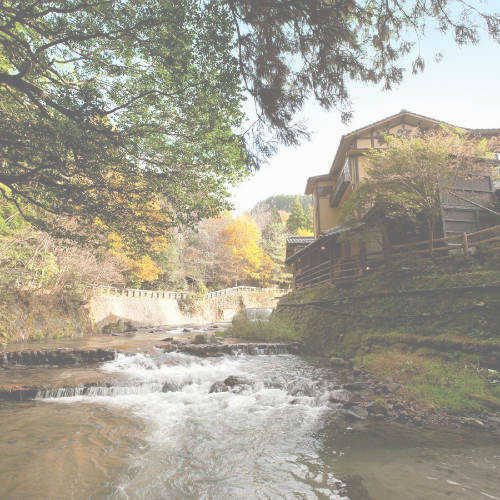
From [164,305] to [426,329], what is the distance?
22.6m

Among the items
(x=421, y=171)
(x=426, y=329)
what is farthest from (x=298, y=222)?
(x=426, y=329)

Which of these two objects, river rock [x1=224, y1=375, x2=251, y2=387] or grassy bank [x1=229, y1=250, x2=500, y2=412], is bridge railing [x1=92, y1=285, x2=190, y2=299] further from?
river rock [x1=224, y1=375, x2=251, y2=387]

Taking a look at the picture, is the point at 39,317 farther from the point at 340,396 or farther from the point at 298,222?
the point at 298,222

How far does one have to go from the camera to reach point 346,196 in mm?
17188

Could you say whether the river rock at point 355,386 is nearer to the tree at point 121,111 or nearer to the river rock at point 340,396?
the river rock at point 340,396

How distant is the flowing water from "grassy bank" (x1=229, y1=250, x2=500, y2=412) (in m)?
1.61

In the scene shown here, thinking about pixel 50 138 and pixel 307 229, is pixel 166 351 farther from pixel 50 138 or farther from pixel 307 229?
pixel 307 229

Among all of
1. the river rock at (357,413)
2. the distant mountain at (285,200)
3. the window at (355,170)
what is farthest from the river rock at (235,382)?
the distant mountain at (285,200)

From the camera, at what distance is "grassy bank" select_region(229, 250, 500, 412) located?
5.75m

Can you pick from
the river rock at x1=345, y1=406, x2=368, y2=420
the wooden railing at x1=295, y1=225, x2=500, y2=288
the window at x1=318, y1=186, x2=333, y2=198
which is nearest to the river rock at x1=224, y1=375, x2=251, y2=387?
the river rock at x1=345, y1=406, x2=368, y2=420

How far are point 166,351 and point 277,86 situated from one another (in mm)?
10267

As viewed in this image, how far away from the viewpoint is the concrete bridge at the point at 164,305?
786 inches

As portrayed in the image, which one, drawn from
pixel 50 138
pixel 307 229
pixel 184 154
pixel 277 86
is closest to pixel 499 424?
pixel 277 86

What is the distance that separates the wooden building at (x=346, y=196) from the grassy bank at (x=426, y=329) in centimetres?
200
